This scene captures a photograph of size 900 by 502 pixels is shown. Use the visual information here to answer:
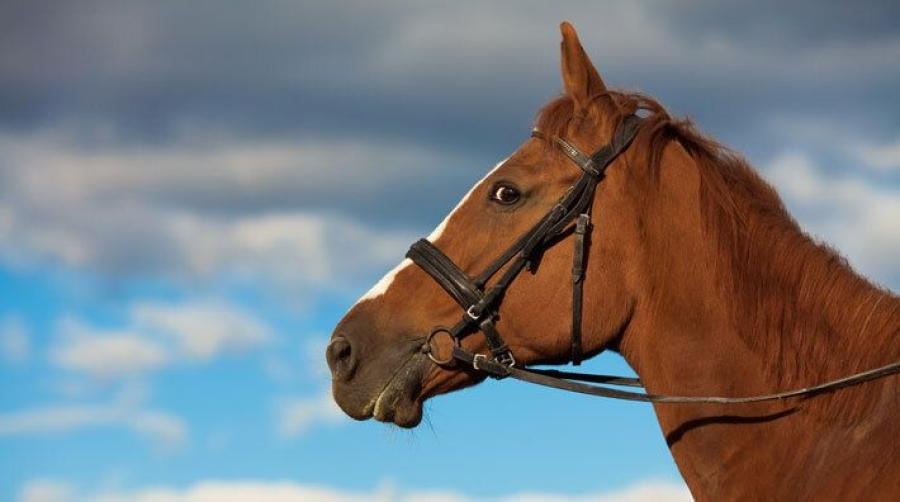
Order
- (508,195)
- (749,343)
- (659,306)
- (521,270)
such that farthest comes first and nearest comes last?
(508,195)
(521,270)
(659,306)
(749,343)

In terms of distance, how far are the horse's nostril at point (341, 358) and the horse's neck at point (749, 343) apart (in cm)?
179

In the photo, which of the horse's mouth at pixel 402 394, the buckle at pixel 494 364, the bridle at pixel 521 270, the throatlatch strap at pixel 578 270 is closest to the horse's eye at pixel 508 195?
the bridle at pixel 521 270

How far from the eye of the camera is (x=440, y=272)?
721cm

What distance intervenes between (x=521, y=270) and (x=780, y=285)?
156cm

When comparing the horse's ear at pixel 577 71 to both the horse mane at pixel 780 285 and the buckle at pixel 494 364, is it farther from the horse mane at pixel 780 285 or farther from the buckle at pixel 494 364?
the buckle at pixel 494 364

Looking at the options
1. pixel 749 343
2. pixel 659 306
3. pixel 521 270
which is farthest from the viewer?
pixel 521 270

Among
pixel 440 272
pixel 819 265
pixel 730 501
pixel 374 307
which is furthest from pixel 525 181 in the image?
pixel 730 501

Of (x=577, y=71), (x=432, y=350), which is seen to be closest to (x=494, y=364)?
(x=432, y=350)

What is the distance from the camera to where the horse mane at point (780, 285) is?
21.7 feet

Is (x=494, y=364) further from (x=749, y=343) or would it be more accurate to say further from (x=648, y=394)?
(x=749, y=343)

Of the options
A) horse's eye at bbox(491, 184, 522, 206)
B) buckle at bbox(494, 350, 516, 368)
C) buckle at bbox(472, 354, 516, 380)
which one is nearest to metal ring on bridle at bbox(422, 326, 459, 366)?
buckle at bbox(472, 354, 516, 380)

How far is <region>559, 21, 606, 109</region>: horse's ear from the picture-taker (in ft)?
24.2

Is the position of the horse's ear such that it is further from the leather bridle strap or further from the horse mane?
the leather bridle strap

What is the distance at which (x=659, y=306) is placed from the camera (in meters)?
6.96
